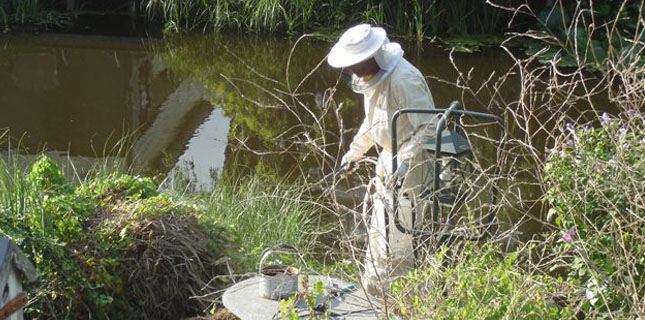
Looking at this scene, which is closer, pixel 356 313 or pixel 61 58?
pixel 356 313

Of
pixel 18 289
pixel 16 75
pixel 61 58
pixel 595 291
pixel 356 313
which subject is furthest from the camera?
pixel 61 58

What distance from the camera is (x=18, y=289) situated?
3152mm

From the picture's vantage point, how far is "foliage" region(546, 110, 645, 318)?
11.1 feet

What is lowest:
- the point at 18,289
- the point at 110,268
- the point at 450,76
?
the point at 450,76

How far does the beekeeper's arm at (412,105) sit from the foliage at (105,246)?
3.44 feet

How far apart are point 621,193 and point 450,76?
8.87m

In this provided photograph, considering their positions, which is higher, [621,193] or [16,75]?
[621,193]

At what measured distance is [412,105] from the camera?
484cm

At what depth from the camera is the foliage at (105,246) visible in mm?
4414

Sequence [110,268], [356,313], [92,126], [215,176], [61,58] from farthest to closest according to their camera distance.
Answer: [61,58] → [92,126] → [215,176] → [110,268] → [356,313]

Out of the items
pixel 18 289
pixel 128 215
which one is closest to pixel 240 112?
pixel 128 215

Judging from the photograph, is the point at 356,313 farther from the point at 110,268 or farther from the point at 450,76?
the point at 450,76

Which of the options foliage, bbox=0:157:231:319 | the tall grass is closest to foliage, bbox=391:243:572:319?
foliage, bbox=0:157:231:319

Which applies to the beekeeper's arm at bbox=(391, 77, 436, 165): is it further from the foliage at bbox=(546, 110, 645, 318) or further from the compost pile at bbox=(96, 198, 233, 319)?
the compost pile at bbox=(96, 198, 233, 319)
